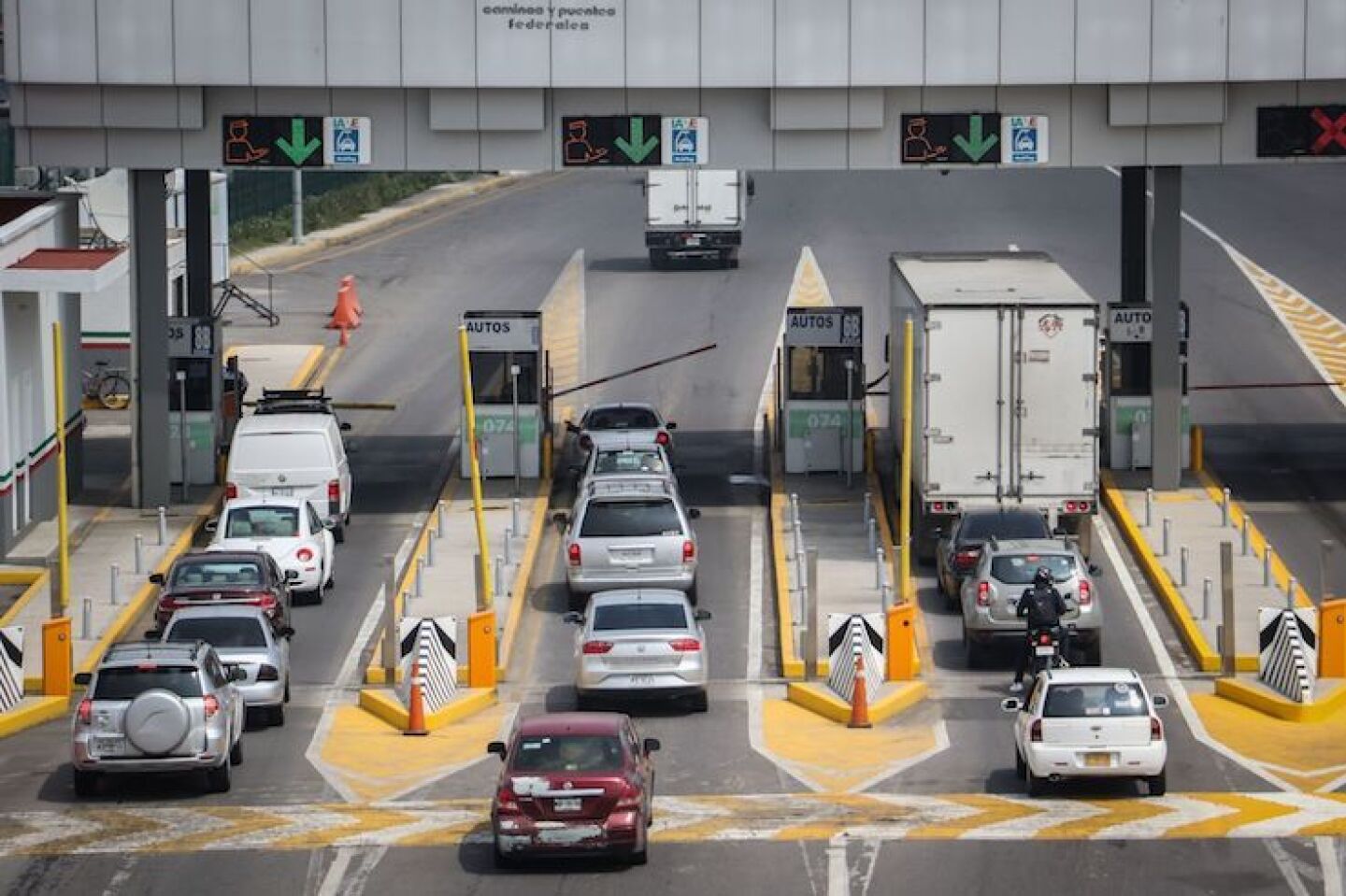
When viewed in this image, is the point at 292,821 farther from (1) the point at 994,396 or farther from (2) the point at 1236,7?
(2) the point at 1236,7

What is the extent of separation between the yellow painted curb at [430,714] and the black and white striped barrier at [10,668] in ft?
12.7

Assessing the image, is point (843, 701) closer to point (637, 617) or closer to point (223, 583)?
point (637, 617)

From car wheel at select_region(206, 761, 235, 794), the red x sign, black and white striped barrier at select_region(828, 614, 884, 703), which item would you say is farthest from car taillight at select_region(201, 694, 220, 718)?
the red x sign

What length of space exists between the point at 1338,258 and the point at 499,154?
31260 mm

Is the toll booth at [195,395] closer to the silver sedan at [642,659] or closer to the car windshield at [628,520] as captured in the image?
the car windshield at [628,520]

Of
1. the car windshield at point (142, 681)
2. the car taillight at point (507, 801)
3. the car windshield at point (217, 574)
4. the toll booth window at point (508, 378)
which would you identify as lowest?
the car taillight at point (507, 801)

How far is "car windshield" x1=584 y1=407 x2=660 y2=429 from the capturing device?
4597cm

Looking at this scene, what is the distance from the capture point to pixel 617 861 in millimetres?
25734

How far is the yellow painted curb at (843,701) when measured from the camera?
106 ft

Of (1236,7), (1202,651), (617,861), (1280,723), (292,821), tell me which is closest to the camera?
(617,861)

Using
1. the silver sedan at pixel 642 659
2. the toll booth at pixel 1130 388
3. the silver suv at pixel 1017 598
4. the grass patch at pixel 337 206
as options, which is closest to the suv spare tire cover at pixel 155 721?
the silver sedan at pixel 642 659

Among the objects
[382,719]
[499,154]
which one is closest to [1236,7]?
[499,154]

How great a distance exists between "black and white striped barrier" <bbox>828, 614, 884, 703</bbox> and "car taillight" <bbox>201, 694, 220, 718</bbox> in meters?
7.63

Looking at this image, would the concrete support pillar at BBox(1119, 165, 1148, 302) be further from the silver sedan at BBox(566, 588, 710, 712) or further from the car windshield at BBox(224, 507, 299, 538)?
the silver sedan at BBox(566, 588, 710, 712)
